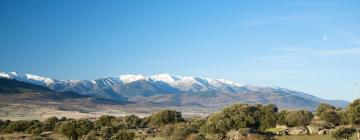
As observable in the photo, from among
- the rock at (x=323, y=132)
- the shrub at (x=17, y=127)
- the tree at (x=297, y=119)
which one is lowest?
the rock at (x=323, y=132)

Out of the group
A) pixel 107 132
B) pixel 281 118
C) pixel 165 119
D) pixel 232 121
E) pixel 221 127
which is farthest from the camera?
A: pixel 165 119

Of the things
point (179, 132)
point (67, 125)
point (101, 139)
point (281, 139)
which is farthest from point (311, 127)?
point (67, 125)

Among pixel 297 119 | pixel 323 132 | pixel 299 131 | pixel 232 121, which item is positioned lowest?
pixel 323 132

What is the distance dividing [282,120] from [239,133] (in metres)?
29.5

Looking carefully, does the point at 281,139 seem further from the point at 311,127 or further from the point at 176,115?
the point at 176,115

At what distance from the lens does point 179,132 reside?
5797 centimetres

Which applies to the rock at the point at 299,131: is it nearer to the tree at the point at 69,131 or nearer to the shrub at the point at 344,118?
the shrub at the point at 344,118

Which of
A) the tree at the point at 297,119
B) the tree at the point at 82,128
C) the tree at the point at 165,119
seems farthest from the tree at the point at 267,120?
the tree at the point at 82,128

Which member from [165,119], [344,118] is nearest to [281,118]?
[344,118]

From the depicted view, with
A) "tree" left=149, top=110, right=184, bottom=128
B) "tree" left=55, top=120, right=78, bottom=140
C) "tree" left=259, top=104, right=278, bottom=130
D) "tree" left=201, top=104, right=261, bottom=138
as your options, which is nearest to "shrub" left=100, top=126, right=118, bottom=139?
"tree" left=55, top=120, right=78, bottom=140

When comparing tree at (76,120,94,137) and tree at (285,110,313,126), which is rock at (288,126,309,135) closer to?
tree at (285,110,313,126)

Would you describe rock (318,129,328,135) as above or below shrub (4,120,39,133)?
below

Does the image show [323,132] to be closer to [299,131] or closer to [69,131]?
[299,131]

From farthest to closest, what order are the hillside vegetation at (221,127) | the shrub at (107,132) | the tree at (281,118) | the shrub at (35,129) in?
the shrub at (35,129) → the tree at (281,118) → the shrub at (107,132) → the hillside vegetation at (221,127)
